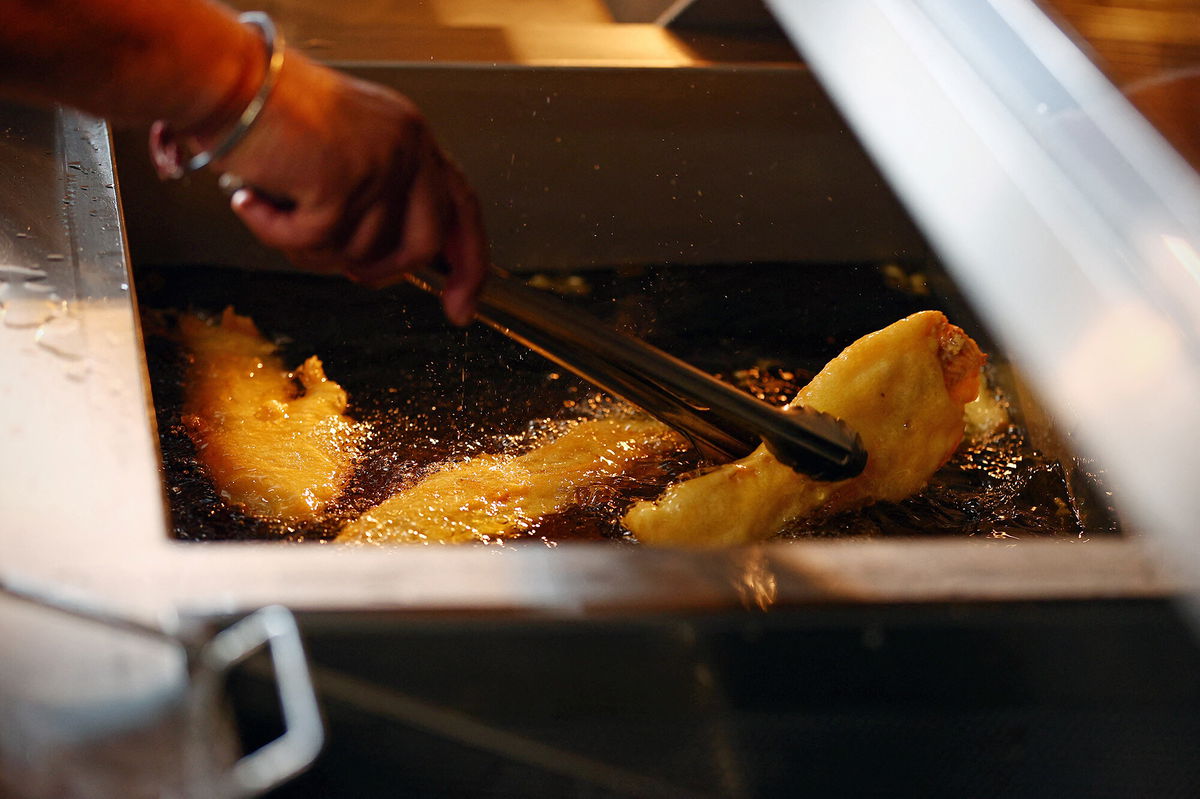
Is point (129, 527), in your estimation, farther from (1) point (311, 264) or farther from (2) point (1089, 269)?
(2) point (1089, 269)

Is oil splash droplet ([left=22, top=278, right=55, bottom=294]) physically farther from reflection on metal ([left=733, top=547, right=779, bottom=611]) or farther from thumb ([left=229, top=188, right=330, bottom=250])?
reflection on metal ([left=733, top=547, right=779, bottom=611])

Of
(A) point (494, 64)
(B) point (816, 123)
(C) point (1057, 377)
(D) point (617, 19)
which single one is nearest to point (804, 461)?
(C) point (1057, 377)

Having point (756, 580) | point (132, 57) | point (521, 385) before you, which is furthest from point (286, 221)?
point (521, 385)

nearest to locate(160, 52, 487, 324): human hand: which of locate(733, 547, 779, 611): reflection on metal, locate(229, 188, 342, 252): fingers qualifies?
locate(229, 188, 342, 252): fingers

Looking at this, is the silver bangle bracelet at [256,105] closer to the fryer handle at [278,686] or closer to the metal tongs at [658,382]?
the metal tongs at [658,382]

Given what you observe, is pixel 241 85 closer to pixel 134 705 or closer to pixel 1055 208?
pixel 134 705

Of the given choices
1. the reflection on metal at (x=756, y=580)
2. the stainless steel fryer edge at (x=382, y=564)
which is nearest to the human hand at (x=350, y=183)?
the stainless steel fryer edge at (x=382, y=564)
